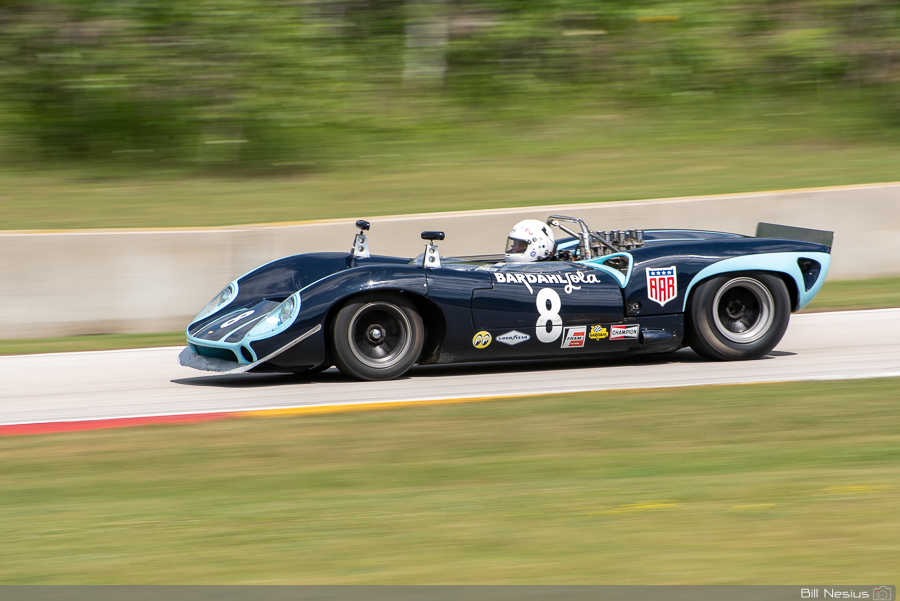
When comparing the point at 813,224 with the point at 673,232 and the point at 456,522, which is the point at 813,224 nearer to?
the point at 673,232

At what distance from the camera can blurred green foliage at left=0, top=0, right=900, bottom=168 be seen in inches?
616

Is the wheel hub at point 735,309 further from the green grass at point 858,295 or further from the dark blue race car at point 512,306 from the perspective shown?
the green grass at point 858,295

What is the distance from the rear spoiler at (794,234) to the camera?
816 centimetres

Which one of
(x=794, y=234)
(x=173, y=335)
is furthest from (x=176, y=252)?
(x=794, y=234)

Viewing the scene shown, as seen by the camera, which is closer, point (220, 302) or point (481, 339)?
point (481, 339)

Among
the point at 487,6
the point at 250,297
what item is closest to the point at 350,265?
the point at 250,297

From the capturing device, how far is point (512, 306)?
7172mm

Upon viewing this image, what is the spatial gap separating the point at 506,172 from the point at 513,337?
309 inches

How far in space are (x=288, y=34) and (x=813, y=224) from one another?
943 cm

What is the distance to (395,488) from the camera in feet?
15.2

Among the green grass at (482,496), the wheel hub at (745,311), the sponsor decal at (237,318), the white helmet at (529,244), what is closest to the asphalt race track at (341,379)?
the wheel hub at (745,311)

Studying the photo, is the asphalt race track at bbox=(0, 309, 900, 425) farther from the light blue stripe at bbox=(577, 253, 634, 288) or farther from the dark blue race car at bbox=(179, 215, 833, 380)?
the light blue stripe at bbox=(577, 253, 634, 288)

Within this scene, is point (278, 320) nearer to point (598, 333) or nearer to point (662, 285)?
point (598, 333)

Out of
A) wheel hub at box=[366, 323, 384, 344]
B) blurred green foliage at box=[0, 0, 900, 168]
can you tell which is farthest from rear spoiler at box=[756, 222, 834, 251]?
blurred green foliage at box=[0, 0, 900, 168]
